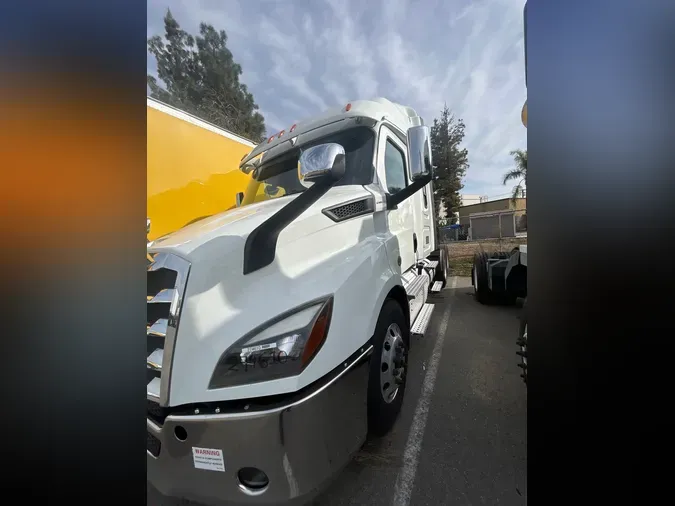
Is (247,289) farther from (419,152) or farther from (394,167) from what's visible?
(394,167)

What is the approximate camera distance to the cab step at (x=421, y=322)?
304cm

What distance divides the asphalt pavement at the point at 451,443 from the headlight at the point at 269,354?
0.85 m

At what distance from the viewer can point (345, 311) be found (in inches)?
61.6

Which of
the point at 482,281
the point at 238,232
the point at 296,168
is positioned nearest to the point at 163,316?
the point at 238,232

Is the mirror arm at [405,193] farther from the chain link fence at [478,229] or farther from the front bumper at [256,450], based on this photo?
the front bumper at [256,450]

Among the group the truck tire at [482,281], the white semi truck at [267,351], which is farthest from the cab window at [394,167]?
the truck tire at [482,281]

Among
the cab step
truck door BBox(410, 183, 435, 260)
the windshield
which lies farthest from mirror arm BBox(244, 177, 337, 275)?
truck door BBox(410, 183, 435, 260)

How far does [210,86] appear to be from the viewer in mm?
4363
